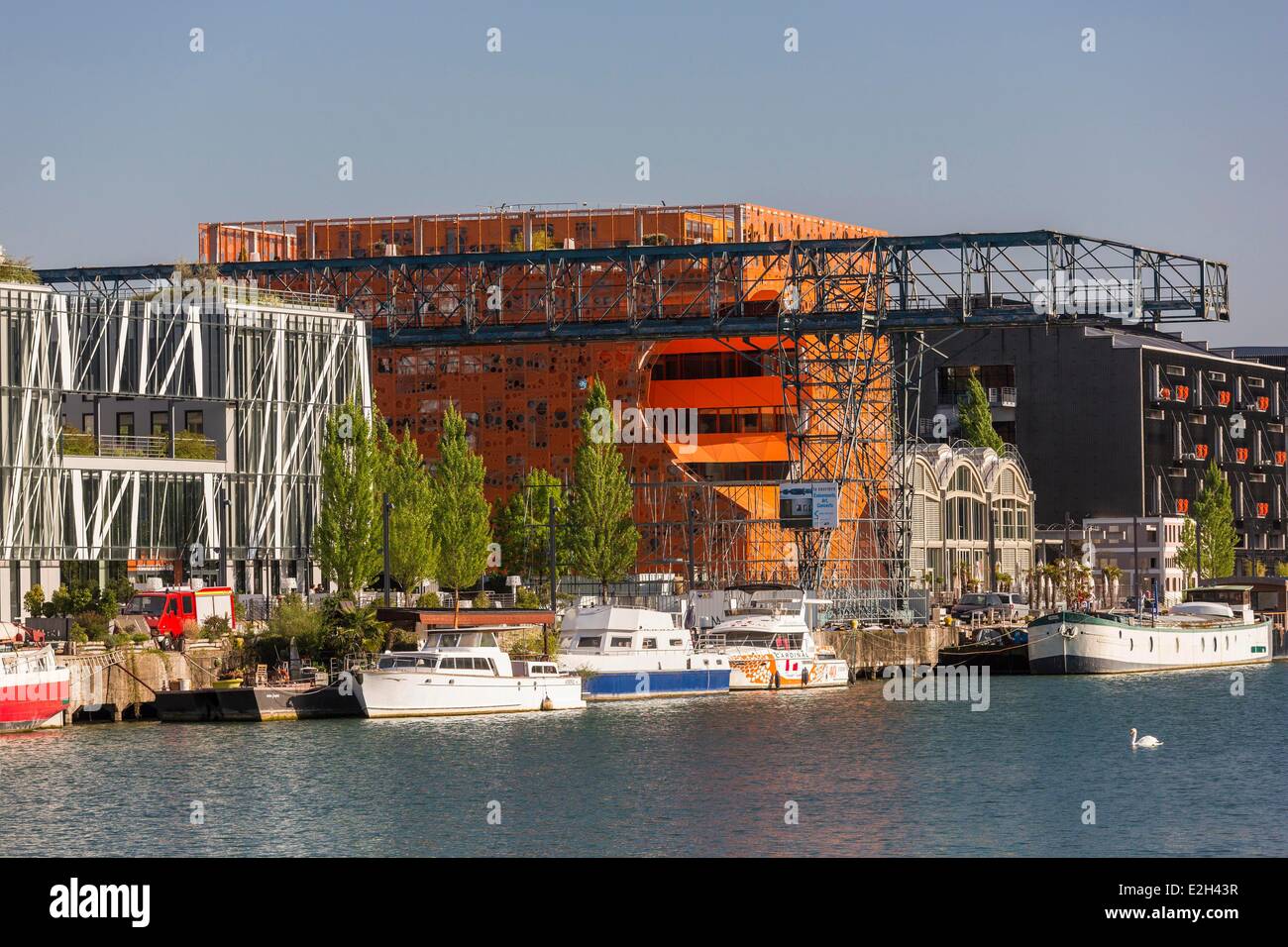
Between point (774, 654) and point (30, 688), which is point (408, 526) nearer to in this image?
point (774, 654)

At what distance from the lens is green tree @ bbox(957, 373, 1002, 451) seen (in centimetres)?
18462

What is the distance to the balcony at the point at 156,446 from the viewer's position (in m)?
108

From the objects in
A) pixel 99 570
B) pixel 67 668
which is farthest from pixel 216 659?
pixel 99 570

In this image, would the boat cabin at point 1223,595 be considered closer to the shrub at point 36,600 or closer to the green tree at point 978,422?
the green tree at point 978,422

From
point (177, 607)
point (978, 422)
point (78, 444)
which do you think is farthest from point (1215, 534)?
point (177, 607)

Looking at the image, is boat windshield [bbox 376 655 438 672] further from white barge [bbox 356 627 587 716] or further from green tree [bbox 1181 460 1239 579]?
green tree [bbox 1181 460 1239 579]

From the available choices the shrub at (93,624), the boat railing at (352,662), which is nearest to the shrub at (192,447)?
the shrub at (93,624)

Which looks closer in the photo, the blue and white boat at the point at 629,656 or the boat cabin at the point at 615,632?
the blue and white boat at the point at 629,656

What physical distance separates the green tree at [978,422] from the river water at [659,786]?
95796mm

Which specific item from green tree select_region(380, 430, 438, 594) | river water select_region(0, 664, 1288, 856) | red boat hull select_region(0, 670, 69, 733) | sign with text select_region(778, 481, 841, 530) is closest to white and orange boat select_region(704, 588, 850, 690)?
sign with text select_region(778, 481, 841, 530)

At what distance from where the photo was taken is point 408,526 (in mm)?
110125

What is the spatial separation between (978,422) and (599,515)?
6647cm

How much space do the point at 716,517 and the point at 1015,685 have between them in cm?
4634

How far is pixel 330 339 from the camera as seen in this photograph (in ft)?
398
